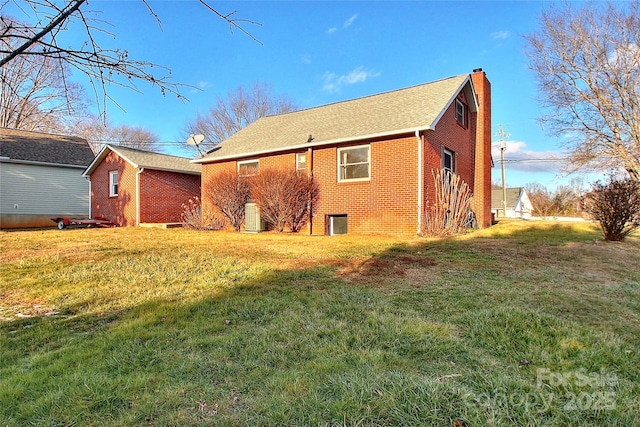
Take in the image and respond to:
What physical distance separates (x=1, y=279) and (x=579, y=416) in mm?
6889

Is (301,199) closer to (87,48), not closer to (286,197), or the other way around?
(286,197)

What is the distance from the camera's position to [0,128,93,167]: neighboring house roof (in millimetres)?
17344

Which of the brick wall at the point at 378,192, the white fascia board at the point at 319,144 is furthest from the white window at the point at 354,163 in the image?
the white fascia board at the point at 319,144

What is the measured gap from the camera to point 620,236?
8.83 metres

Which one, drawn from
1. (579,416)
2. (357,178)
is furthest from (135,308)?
(357,178)

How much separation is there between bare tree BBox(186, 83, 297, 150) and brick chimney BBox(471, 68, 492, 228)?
2190 cm

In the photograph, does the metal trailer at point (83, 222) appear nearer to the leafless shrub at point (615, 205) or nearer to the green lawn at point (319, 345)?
the green lawn at point (319, 345)

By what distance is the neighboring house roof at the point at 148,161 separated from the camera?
52.7ft

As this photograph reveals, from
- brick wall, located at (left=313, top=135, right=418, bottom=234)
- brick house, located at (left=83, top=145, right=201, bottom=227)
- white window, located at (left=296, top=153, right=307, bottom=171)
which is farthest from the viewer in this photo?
brick house, located at (left=83, top=145, right=201, bottom=227)

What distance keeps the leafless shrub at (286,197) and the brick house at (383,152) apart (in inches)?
15.7

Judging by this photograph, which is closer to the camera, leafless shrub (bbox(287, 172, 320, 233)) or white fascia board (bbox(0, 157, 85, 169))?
leafless shrub (bbox(287, 172, 320, 233))

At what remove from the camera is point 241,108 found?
108 feet

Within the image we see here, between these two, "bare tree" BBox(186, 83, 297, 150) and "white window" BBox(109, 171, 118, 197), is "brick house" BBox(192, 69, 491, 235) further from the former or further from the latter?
"bare tree" BBox(186, 83, 297, 150)

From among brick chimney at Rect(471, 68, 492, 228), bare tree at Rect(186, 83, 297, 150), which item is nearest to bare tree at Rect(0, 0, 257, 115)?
brick chimney at Rect(471, 68, 492, 228)
